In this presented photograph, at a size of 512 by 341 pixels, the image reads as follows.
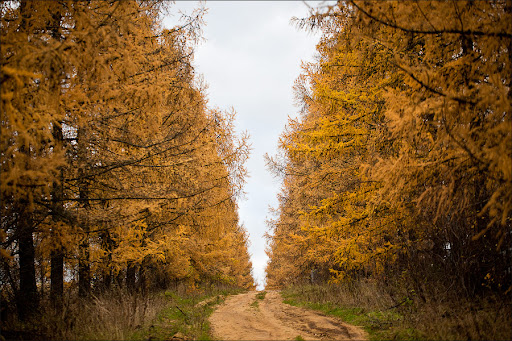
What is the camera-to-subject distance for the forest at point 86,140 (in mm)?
4344

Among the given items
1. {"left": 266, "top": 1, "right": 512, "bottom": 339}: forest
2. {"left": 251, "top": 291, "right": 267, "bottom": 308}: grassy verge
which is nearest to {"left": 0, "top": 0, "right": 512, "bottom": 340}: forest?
{"left": 266, "top": 1, "right": 512, "bottom": 339}: forest

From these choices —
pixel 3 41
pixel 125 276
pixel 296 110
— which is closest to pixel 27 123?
pixel 3 41

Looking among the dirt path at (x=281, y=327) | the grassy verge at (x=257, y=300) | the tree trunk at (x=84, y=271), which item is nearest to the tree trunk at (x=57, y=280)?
the tree trunk at (x=84, y=271)

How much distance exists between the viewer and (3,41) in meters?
4.47

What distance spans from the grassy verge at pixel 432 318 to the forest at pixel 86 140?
475 centimetres

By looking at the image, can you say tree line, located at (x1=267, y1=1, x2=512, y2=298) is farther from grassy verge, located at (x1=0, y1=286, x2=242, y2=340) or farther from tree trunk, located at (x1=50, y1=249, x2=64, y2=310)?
tree trunk, located at (x1=50, y1=249, x2=64, y2=310)

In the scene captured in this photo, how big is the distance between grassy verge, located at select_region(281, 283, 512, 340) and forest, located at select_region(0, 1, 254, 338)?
475 centimetres

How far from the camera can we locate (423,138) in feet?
17.2

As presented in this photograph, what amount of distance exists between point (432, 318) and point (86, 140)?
6.99 metres

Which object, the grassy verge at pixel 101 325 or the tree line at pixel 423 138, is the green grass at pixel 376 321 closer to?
the tree line at pixel 423 138

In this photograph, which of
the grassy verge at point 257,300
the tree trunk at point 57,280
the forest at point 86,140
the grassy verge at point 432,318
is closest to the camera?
the forest at point 86,140

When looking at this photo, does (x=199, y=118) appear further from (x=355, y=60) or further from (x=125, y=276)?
(x=125, y=276)

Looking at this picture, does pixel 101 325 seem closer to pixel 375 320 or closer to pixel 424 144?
pixel 375 320

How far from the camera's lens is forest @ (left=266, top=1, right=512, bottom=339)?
4.04 m
